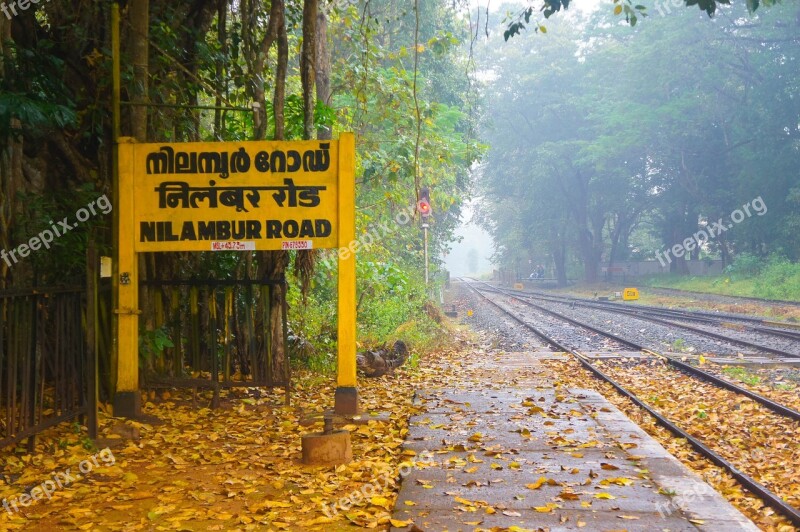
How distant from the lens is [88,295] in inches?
221

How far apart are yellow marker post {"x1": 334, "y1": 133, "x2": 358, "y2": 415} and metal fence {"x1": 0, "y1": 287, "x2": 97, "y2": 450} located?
7.42 ft

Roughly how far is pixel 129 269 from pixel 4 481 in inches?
91.1

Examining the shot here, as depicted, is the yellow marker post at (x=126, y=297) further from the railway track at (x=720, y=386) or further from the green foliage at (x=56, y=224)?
the railway track at (x=720, y=386)

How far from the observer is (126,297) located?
661cm

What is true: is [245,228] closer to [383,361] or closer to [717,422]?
[383,361]

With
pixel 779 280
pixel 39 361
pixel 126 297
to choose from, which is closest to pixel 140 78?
pixel 126 297

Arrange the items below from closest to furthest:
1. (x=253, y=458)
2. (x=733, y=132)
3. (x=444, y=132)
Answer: (x=253, y=458) → (x=444, y=132) → (x=733, y=132)

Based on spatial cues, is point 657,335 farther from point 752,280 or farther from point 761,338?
point 752,280

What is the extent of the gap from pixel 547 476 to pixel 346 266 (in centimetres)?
281

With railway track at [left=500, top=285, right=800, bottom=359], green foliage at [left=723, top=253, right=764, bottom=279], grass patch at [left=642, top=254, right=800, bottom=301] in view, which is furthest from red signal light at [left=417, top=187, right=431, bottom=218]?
green foliage at [left=723, top=253, right=764, bottom=279]

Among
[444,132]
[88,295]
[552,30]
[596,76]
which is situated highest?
[552,30]

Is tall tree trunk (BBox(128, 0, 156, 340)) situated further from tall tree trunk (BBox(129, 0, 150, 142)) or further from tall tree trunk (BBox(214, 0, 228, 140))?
tall tree trunk (BBox(214, 0, 228, 140))

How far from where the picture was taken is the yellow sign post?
21.8ft

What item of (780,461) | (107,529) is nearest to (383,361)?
(780,461)
